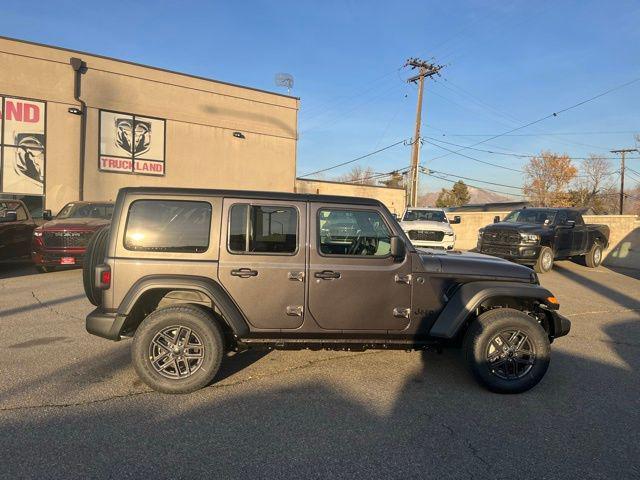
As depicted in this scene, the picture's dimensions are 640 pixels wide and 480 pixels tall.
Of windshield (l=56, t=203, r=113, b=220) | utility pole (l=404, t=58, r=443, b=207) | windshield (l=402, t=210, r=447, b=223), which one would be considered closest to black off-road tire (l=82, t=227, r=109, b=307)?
windshield (l=56, t=203, r=113, b=220)

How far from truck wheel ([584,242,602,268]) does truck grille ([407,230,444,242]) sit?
4959 millimetres

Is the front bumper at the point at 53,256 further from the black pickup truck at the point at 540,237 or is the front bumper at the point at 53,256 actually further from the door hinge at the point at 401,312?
the black pickup truck at the point at 540,237

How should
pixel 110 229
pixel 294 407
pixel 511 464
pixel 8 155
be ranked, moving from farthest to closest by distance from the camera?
pixel 8 155 → pixel 110 229 → pixel 294 407 → pixel 511 464

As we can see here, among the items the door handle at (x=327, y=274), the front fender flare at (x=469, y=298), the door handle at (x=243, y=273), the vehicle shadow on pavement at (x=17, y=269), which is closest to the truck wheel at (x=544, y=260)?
the front fender flare at (x=469, y=298)

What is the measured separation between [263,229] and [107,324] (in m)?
1.61

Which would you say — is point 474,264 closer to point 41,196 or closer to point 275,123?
point 41,196

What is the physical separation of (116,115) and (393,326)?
17.5 metres

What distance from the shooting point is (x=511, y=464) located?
9.78ft

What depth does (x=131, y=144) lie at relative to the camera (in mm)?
18562

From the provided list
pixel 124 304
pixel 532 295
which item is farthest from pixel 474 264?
pixel 124 304

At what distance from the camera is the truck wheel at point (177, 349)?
12.8 feet

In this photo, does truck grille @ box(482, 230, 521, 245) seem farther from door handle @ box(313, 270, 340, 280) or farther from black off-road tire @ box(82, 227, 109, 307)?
black off-road tire @ box(82, 227, 109, 307)

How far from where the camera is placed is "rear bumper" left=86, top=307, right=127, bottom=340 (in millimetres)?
3930

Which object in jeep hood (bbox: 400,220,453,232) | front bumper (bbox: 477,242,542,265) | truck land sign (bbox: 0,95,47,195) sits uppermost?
truck land sign (bbox: 0,95,47,195)
